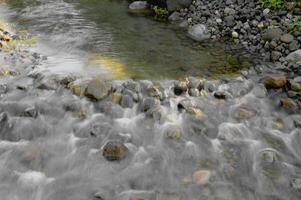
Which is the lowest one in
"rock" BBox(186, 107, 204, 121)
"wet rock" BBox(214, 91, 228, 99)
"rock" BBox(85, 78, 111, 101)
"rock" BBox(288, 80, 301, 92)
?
"rock" BBox(186, 107, 204, 121)

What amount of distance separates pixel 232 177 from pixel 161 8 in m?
8.69

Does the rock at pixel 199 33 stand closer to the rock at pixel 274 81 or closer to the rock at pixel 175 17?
the rock at pixel 175 17

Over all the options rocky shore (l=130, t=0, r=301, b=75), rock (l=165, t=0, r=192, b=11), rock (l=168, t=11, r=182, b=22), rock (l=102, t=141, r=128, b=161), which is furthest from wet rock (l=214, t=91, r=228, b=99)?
rock (l=165, t=0, r=192, b=11)

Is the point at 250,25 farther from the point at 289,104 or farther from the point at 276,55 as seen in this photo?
the point at 289,104

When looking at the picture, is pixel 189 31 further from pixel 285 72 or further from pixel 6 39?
pixel 6 39

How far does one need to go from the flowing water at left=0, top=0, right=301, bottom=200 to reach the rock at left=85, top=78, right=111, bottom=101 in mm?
144

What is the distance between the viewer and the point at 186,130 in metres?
7.50

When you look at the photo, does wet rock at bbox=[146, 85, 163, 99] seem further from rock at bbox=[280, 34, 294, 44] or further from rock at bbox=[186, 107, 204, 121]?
rock at bbox=[280, 34, 294, 44]

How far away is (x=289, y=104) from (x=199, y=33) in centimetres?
444

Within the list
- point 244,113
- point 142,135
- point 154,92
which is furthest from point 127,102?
point 244,113

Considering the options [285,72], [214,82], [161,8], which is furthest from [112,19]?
[285,72]

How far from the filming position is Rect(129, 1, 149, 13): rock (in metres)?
13.9

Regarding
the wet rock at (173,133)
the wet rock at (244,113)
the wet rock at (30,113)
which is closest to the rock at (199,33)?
the wet rock at (244,113)

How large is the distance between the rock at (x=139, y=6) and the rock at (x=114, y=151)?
8.19 m
